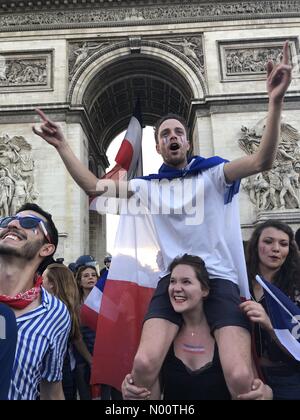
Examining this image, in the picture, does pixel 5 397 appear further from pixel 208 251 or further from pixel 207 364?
pixel 208 251

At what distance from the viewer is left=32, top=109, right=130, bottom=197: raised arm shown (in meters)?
2.29

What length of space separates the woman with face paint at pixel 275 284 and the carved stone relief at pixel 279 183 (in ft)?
33.4

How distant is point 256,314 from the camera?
1896mm

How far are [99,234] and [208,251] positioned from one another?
53.1 feet

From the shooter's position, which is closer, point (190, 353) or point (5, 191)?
point (190, 353)

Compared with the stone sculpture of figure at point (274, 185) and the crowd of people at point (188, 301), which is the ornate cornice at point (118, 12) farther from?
the crowd of people at point (188, 301)

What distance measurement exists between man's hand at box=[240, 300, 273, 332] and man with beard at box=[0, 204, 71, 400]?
2.91 feet

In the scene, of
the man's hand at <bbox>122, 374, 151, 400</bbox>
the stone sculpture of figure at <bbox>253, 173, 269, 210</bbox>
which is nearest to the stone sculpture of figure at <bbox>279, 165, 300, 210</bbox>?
the stone sculpture of figure at <bbox>253, 173, 269, 210</bbox>

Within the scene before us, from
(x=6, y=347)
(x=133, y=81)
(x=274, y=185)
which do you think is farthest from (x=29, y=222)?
(x=133, y=81)

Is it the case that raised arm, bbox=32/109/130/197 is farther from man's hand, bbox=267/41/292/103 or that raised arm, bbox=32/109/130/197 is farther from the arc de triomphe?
the arc de triomphe

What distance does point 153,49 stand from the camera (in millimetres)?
14492

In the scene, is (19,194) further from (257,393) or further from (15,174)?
(257,393)

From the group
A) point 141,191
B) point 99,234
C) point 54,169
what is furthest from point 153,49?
point 141,191

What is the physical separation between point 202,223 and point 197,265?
0.85ft
